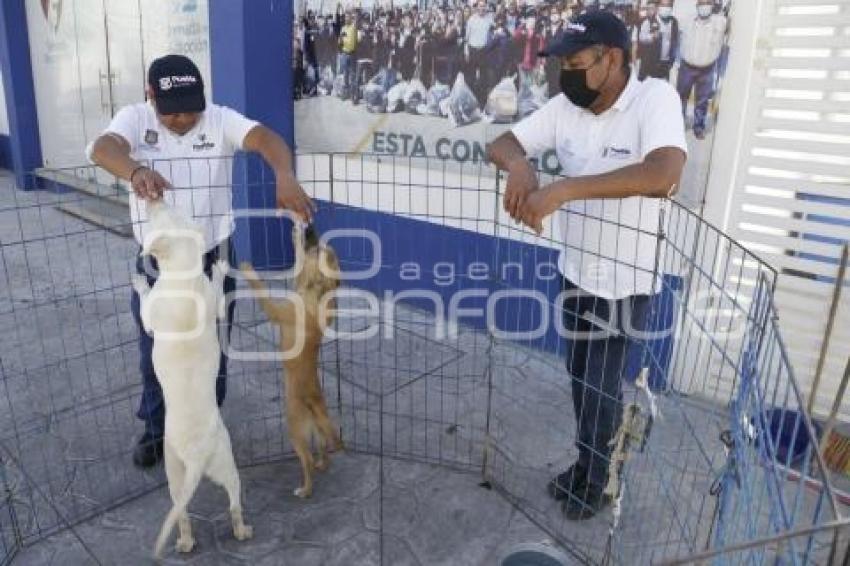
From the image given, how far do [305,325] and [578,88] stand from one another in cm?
150

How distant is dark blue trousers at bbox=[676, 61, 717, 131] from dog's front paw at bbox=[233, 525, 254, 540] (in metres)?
3.07

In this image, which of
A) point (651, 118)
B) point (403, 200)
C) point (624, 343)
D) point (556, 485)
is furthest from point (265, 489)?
point (403, 200)

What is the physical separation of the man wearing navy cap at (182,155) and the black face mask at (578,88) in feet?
3.77

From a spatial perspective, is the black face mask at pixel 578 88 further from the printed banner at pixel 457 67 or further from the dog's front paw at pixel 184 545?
the dog's front paw at pixel 184 545

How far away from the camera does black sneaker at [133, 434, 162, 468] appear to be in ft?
11.2

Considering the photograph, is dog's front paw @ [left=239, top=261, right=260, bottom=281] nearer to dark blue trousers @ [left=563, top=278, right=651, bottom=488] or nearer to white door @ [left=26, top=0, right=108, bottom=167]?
dark blue trousers @ [left=563, top=278, right=651, bottom=488]

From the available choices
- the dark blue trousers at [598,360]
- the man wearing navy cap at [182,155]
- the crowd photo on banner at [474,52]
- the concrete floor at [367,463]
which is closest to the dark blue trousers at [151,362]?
the man wearing navy cap at [182,155]

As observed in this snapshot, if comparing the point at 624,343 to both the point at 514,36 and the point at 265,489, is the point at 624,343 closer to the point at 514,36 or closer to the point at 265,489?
the point at 265,489

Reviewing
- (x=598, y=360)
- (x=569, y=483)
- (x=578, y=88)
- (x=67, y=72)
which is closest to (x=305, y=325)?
(x=598, y=360)

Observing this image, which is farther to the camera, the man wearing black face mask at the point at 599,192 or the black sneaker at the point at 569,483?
the black sneaker at the point at 569,483

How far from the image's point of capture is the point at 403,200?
17.9 feet

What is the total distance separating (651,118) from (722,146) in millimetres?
1515

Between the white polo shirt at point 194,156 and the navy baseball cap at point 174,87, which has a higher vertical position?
the navy baseball cap at point 174,87

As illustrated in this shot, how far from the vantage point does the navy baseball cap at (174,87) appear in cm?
296
